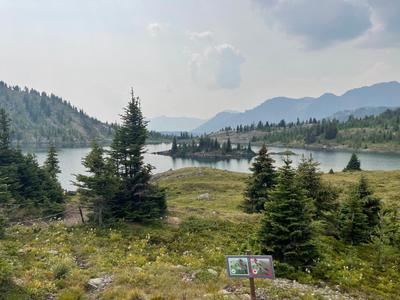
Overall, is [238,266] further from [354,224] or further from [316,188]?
[316,188]

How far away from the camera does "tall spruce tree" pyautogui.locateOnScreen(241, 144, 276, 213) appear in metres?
34.6

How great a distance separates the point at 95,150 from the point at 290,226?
55.6ft

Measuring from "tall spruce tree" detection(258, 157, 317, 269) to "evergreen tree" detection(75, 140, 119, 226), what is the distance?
42.9 ft

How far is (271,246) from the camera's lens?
19250mm

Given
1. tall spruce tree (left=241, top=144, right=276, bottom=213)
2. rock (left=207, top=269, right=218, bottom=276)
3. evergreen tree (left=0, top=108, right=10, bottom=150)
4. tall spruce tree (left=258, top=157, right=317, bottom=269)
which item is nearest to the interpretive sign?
rock (left=207, top=269, right=218, bottom=276)

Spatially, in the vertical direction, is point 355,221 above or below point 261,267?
below

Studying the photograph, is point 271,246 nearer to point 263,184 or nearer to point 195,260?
point 195,260

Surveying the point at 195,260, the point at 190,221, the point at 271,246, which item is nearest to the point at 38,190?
the point at 190,221

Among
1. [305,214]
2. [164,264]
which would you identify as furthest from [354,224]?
[164,264]

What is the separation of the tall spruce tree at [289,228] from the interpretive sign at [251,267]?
7323 millimetres

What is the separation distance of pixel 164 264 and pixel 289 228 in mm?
→ 7685

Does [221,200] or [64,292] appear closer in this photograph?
[64,292]

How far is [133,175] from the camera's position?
29.3 metres

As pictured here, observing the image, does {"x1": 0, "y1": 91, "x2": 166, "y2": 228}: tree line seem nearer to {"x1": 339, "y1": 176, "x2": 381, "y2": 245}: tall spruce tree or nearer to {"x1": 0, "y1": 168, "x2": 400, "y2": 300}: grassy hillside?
{"x1": 0, "y1": 168, "x2": 400, "y2": 300}: grassy hillside
